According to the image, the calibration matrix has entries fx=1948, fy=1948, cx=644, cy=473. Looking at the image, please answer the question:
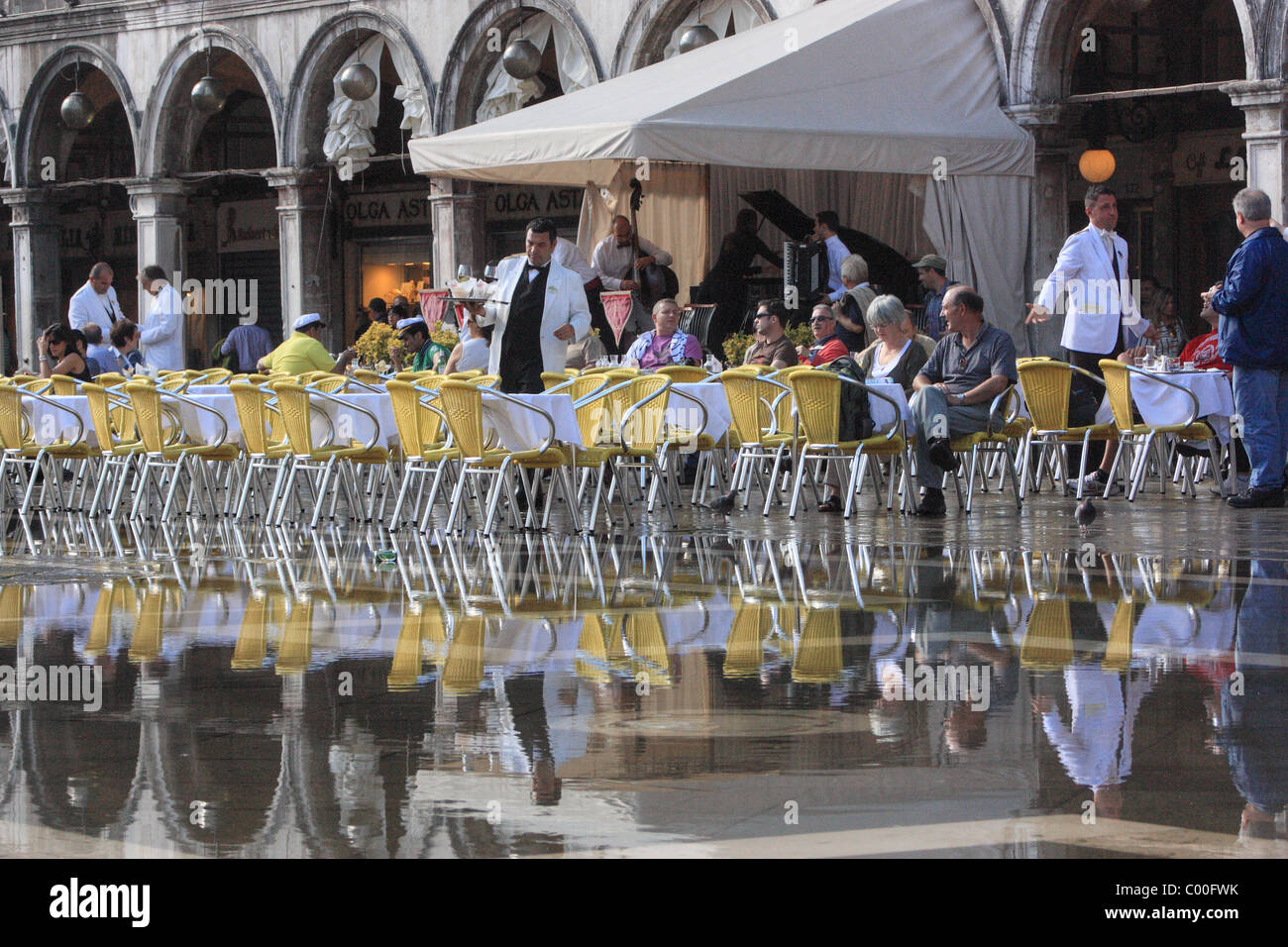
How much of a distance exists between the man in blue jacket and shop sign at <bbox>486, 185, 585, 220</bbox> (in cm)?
1512

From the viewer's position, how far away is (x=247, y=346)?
18.8m

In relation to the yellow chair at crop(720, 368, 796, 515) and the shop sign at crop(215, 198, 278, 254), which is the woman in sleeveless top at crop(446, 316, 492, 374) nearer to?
the yellow chair at crop(720, 368, 796, 515)

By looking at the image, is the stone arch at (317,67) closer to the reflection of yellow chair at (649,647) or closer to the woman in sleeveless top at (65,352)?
the woman in sleeveless top at (65,352)

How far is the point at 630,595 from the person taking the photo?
7812 millimetres

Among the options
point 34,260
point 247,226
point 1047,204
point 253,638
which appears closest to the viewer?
point 253,638

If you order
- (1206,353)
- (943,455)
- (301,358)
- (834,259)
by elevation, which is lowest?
(943,455)

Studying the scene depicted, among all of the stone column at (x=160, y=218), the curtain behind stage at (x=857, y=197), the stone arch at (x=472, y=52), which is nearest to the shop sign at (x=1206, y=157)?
the curtain behind stage at (x=857, y=197)

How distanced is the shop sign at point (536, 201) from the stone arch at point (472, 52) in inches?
135

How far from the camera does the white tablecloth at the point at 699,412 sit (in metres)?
11.6

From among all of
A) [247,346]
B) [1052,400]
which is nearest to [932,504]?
[1052,400]

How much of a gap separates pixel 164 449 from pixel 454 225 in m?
→ 10.4

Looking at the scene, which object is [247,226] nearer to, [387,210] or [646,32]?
[387,210]

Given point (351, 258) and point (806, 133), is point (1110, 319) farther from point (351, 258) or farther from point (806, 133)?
point (351, 258)

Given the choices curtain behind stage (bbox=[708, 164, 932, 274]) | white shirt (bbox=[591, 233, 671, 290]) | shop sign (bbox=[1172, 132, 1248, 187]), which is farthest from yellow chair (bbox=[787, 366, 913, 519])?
shop sign (bbox=[1172, 132, 1248, 187])
